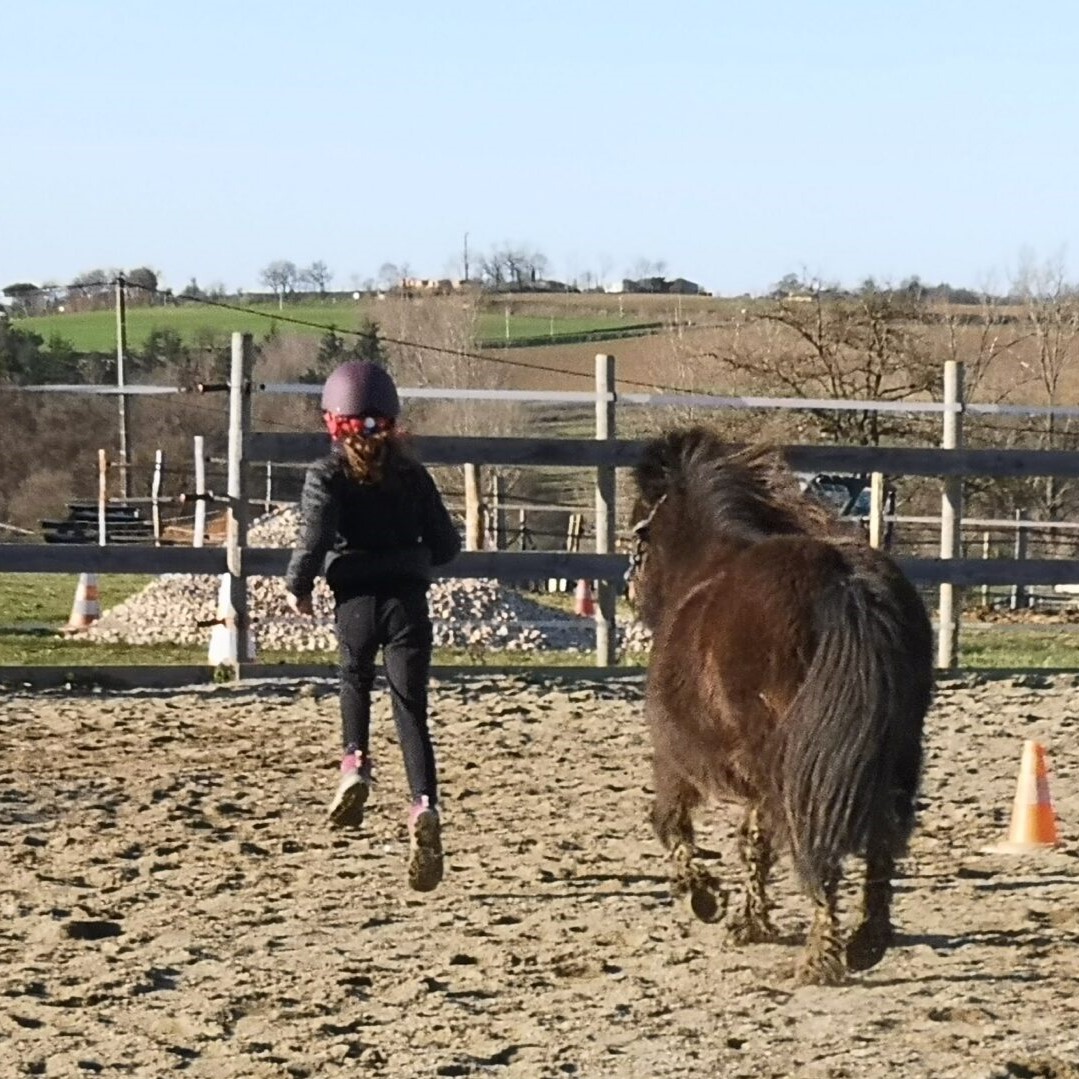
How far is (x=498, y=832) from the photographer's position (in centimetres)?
720

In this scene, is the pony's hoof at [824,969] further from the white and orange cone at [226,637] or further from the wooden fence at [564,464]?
the white and orange cone at [226,637]

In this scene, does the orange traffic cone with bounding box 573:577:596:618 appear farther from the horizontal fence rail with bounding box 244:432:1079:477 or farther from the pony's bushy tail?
the pony's bushy tail

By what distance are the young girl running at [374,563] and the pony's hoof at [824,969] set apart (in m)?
1.38

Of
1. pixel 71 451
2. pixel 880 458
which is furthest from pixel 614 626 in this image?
pixel 71 451

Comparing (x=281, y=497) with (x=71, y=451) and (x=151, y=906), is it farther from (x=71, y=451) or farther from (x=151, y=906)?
(x=151, y=906)

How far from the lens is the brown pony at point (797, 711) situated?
15.5 feet

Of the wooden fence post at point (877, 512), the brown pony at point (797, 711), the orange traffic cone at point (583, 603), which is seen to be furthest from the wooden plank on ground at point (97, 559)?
the orange traffic cone at point (583, 603)

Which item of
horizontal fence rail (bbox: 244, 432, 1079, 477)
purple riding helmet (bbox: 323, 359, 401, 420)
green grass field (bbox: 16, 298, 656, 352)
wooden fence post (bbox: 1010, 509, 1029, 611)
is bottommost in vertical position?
wooden fence post (bbox: 1010, 509, 1029, 611)

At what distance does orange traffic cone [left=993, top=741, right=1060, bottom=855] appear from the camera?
6676 mm

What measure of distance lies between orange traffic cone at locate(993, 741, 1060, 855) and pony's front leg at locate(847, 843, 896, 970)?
1.94m

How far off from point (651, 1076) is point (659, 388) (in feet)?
93.2

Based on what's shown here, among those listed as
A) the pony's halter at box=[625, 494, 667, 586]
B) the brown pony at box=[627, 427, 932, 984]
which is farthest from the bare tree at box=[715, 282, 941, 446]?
the brown pony at box=[627, 427, 932, 984]

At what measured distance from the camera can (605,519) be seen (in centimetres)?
1191

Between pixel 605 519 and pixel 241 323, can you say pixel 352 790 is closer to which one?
pixel 605 519
